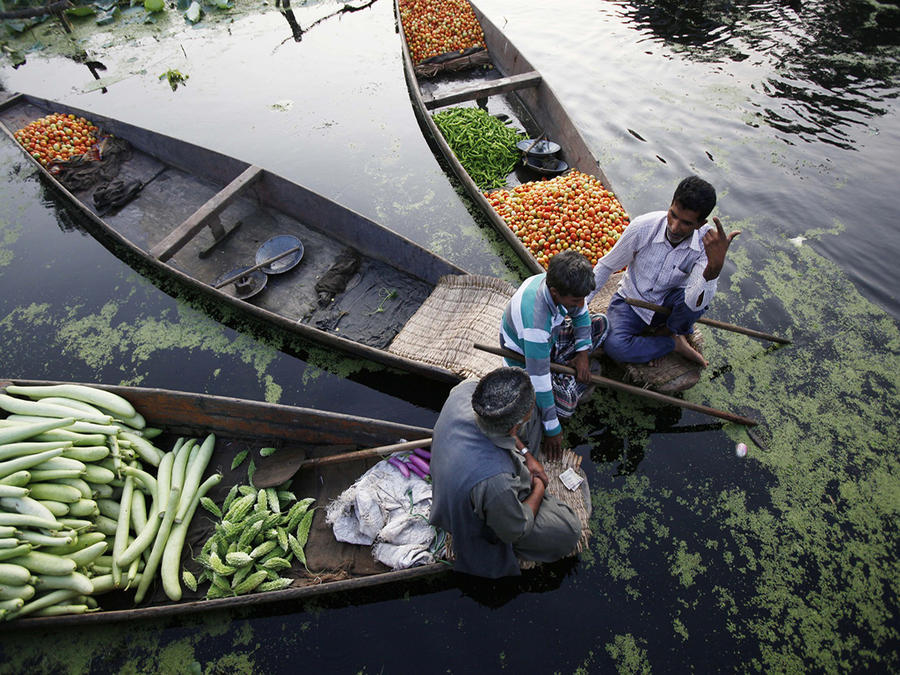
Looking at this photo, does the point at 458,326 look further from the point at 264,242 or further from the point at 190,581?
the point at 264,242

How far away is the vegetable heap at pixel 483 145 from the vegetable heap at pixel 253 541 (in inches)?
186

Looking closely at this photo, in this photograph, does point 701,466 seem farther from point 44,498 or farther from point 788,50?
point 788,50

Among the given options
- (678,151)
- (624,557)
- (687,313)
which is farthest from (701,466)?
(678,151)

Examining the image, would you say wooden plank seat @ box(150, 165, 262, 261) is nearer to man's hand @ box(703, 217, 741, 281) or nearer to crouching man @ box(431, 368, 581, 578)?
crouching man @ box(431, 368, 581, 578)

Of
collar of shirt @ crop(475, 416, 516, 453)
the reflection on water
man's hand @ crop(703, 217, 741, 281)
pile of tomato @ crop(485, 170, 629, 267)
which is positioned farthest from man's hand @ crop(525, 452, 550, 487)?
the reflection on water

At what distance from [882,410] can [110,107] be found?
1303cm

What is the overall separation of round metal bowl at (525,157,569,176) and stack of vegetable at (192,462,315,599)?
5.18 metres

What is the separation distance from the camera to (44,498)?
10.1 ft

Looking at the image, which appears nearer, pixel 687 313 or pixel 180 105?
pixel 687 313

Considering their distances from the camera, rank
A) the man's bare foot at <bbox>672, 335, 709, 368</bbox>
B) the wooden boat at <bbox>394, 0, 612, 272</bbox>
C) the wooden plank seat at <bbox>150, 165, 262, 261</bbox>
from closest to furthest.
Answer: the man's bare foot at <bbox>672, 335, 709, 368</bbox> → the wooden plank seat at <bbox>150, 165, 262, 261</bbox> → the wooden boat at <bbox>394, 0, 612, 272</bbox>

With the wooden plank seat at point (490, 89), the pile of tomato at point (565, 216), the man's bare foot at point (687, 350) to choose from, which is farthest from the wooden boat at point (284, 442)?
the wooden plank seat at point (490, 89)

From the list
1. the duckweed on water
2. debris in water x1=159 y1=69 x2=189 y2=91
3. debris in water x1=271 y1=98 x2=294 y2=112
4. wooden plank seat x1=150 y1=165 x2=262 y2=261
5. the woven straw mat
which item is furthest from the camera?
debris in water x1=159 y1=69 x2=189 y2=91

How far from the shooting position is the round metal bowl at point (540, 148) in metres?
6.52

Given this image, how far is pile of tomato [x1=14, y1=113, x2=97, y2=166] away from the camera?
7008 millimetres
